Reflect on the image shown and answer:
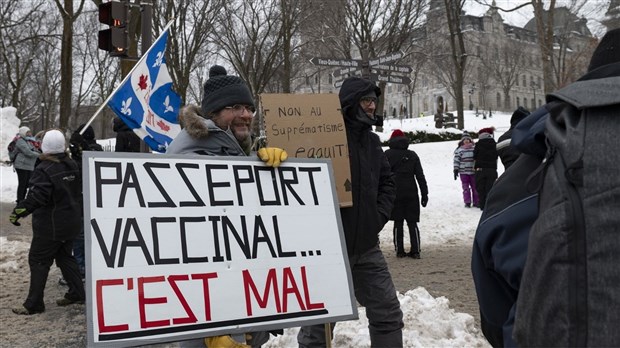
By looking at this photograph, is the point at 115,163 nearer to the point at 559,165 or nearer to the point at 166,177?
the point at 166,177

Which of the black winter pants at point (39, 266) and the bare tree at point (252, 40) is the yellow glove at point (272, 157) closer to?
the black winter pants at point (39, 266)

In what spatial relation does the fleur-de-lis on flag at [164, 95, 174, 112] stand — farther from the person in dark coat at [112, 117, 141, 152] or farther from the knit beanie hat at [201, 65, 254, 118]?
the knit beanie hat at [201, 65, 254, 118]

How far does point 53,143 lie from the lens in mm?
6660

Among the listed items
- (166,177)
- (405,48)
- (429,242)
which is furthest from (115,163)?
(405,48)

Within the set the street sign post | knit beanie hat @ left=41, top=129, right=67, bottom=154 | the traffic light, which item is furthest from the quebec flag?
the street sign post

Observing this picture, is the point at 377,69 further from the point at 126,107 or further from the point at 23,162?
the point at 23,162

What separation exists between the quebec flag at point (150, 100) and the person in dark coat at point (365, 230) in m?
3.32

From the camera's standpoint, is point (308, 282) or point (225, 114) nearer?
point (308, 282)

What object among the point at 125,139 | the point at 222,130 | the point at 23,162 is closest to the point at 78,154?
the point at 125,139

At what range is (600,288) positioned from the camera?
1.23 m

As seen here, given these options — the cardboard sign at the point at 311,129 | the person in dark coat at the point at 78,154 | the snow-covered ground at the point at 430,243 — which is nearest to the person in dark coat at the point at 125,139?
the person in dark coat at the point at 78,154

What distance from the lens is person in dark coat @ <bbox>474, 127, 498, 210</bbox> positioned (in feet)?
41.2

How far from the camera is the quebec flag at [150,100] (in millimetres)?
6691

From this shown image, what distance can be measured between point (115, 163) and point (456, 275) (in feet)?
20.4
